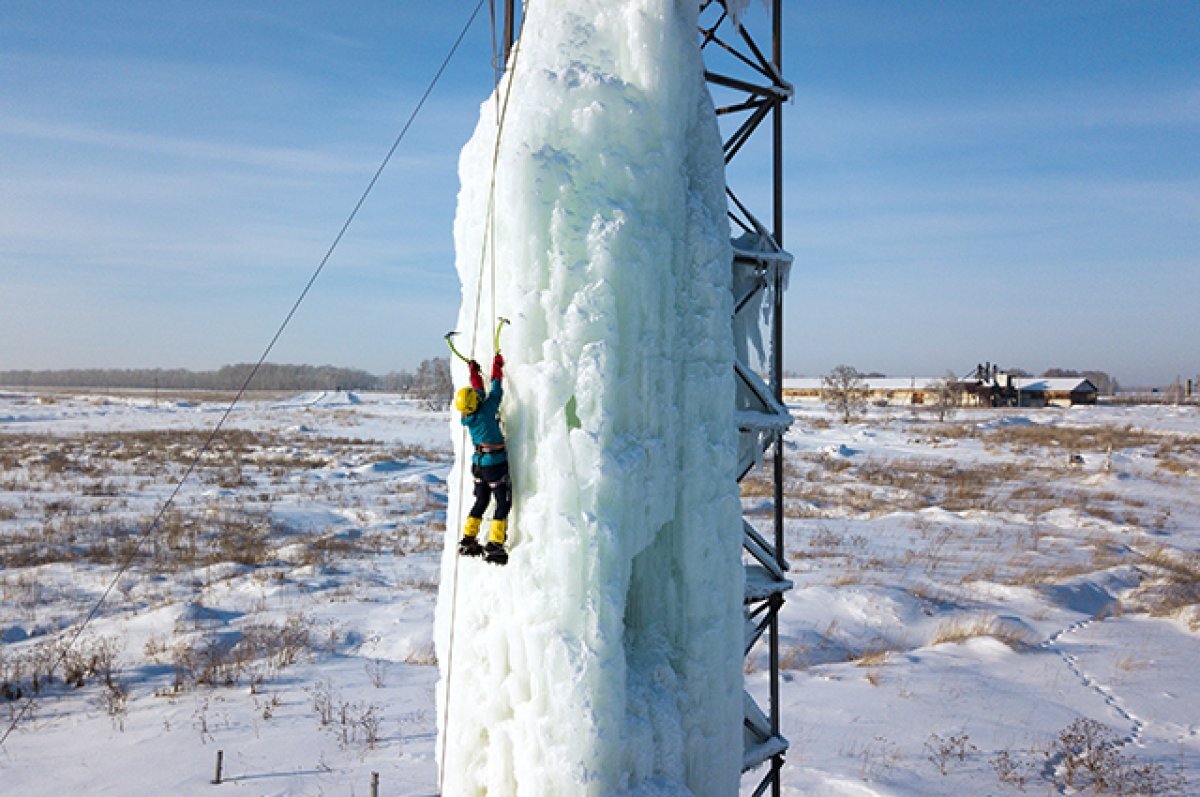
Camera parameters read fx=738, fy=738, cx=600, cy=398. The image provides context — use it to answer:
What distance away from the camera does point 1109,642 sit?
39.8ft

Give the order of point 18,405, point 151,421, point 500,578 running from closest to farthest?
point 500,578 < point 151,421 < point 18,405

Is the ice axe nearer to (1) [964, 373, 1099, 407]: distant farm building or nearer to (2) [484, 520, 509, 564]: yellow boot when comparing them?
(2) [484, 520, 509, 564]: yellow boot

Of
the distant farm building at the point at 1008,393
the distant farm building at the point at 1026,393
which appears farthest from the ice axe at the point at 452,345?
the distant farm building at the point at 1026,393

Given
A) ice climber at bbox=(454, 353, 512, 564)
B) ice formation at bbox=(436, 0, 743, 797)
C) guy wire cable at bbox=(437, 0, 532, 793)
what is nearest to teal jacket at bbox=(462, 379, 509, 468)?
ice climber at bbox=(454, 353, 512, 564)

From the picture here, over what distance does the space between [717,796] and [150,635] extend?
387 inches

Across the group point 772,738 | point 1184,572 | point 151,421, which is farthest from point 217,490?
point 151,421

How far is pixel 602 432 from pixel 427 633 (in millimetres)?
8635

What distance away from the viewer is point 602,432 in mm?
3824

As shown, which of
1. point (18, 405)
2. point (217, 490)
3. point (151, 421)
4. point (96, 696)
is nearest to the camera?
point (96, 696)

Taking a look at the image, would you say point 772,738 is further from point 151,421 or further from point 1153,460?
point 151,421

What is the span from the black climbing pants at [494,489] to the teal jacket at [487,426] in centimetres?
4

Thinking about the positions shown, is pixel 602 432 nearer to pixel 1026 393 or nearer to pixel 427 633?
pixel 427 633

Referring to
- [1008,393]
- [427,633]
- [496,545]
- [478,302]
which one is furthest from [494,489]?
[1008,393]

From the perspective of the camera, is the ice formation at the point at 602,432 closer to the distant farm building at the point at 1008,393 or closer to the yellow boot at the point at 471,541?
the yellow boot at the point at 471,541
